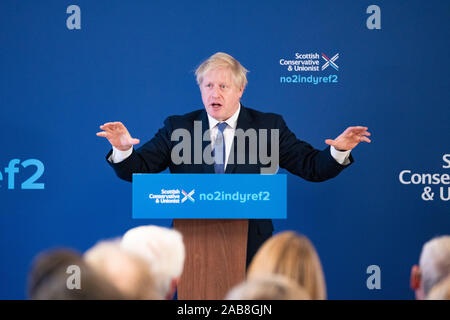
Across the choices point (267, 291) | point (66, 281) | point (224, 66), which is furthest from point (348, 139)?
point (66, 281)

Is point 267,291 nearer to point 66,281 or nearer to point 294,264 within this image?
point 294,264

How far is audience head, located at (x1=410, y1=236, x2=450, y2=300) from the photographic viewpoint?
7.95ft

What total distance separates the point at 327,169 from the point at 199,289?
4.45 feet

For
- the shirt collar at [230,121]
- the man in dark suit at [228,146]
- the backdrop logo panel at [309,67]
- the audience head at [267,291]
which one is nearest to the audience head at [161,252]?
the audience head at [267,291]

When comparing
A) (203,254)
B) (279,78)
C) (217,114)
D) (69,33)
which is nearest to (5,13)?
(69,33)

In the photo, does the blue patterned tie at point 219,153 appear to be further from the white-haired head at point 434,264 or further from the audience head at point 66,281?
the audience head at point 66,281

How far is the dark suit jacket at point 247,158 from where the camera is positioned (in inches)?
156

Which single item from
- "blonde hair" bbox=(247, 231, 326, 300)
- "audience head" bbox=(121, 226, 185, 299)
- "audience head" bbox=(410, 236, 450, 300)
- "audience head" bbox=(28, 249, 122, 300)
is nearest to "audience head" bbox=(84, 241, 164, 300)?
"audience head" bbox=(28, 249, 122, 300)

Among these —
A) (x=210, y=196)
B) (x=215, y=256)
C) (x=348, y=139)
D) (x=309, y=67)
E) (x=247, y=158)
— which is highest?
(x=309, y=67)

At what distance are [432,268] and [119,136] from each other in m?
2.37

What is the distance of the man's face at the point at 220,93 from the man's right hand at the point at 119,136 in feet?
2.30

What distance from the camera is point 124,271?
6.64 ft

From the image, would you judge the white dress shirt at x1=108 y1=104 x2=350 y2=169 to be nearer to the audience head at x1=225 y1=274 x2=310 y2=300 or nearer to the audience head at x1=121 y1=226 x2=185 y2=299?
the audience head at x1=121 y1=226 x2=185 y2=299

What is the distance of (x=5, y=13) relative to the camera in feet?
15.4
